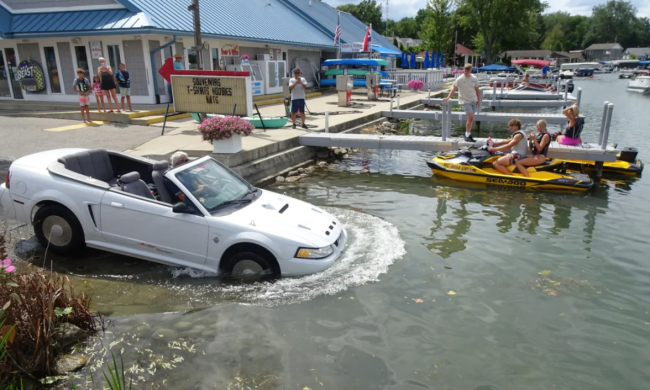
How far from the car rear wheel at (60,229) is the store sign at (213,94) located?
21.5ft

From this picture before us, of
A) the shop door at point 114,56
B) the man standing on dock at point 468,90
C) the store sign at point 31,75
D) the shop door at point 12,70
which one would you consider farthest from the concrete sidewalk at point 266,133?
the shop door at point 12,70

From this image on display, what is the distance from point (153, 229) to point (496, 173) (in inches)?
312

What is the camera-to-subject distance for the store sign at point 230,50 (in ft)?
68.3

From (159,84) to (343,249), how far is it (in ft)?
45.0

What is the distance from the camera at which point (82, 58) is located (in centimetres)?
1764

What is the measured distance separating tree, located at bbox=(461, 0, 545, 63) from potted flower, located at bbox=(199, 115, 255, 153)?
72.4 m

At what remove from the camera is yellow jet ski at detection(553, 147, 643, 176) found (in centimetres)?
1175

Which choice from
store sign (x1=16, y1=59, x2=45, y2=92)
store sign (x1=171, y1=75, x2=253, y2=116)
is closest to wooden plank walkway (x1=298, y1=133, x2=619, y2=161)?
store sign (x1=171, y1=75, x2=253, y2=116)

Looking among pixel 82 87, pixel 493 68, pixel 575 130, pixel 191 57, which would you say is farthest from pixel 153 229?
pixel 493 68

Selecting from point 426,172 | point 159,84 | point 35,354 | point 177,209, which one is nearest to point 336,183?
point 426,172

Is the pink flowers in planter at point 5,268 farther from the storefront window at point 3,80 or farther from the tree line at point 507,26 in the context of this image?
the tree line at point 507,26

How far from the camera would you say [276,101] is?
22.4 metres

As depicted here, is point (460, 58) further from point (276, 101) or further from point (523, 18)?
point (276, 101)

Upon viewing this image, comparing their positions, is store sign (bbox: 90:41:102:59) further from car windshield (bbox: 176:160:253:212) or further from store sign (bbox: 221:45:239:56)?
car windshield (bbox: 176:160:253:212)
